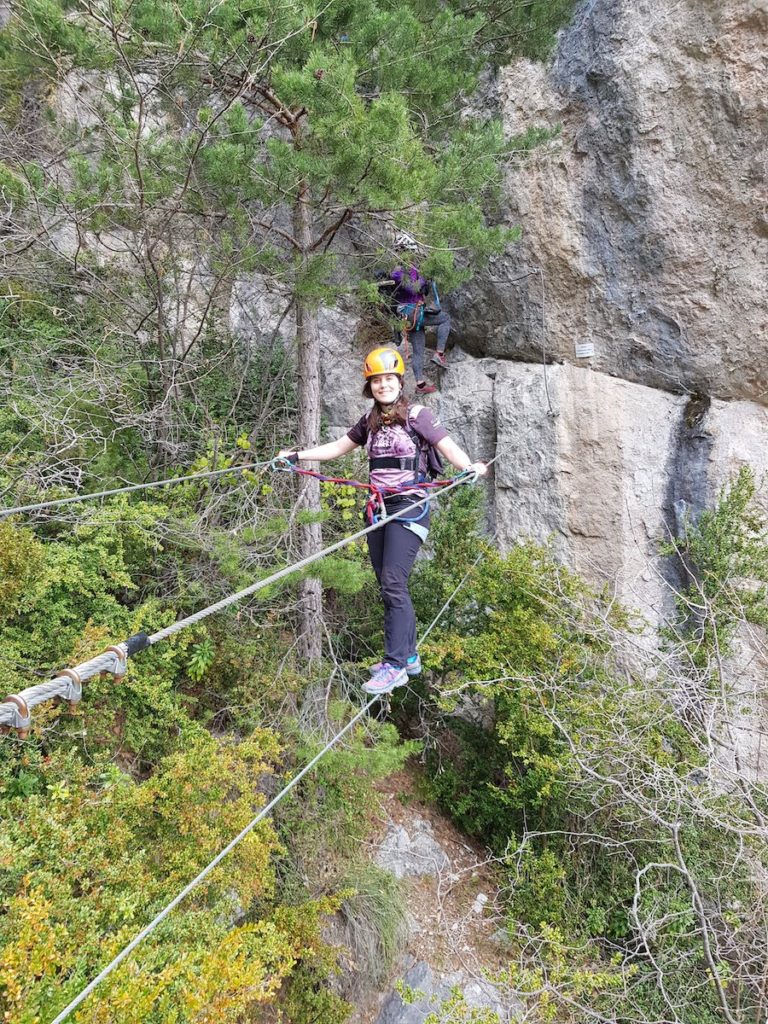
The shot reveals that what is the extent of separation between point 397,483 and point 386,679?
112 cm

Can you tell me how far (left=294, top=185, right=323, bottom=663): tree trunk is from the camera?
4.46 metres

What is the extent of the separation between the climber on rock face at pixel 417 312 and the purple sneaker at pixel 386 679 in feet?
10.9

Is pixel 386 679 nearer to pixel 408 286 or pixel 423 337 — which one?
pixel 408 286

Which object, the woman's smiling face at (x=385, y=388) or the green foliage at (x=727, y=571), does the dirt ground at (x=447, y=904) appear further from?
the woman's smiling face at (x=385, y=388)

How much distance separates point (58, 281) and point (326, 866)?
5469 millimetres

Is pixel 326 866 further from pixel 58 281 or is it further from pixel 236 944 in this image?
pixel 58 281

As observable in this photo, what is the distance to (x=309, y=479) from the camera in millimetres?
4438

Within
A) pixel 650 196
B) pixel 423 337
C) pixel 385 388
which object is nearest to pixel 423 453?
pixel 385 388

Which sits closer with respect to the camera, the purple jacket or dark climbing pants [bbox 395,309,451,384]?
the purple jacket

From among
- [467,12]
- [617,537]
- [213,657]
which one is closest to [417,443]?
[213,657]

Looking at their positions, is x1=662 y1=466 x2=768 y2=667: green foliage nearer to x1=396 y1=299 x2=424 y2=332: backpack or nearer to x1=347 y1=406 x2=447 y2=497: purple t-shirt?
x1=347 y1=406 x2=447 y2=497: purple t-shirt

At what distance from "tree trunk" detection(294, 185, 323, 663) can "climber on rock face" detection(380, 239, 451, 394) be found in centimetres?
98

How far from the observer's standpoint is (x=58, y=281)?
4.70 meters

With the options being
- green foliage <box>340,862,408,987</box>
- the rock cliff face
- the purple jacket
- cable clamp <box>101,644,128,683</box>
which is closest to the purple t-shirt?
cable clamp <box>101,644,128,683</box>
